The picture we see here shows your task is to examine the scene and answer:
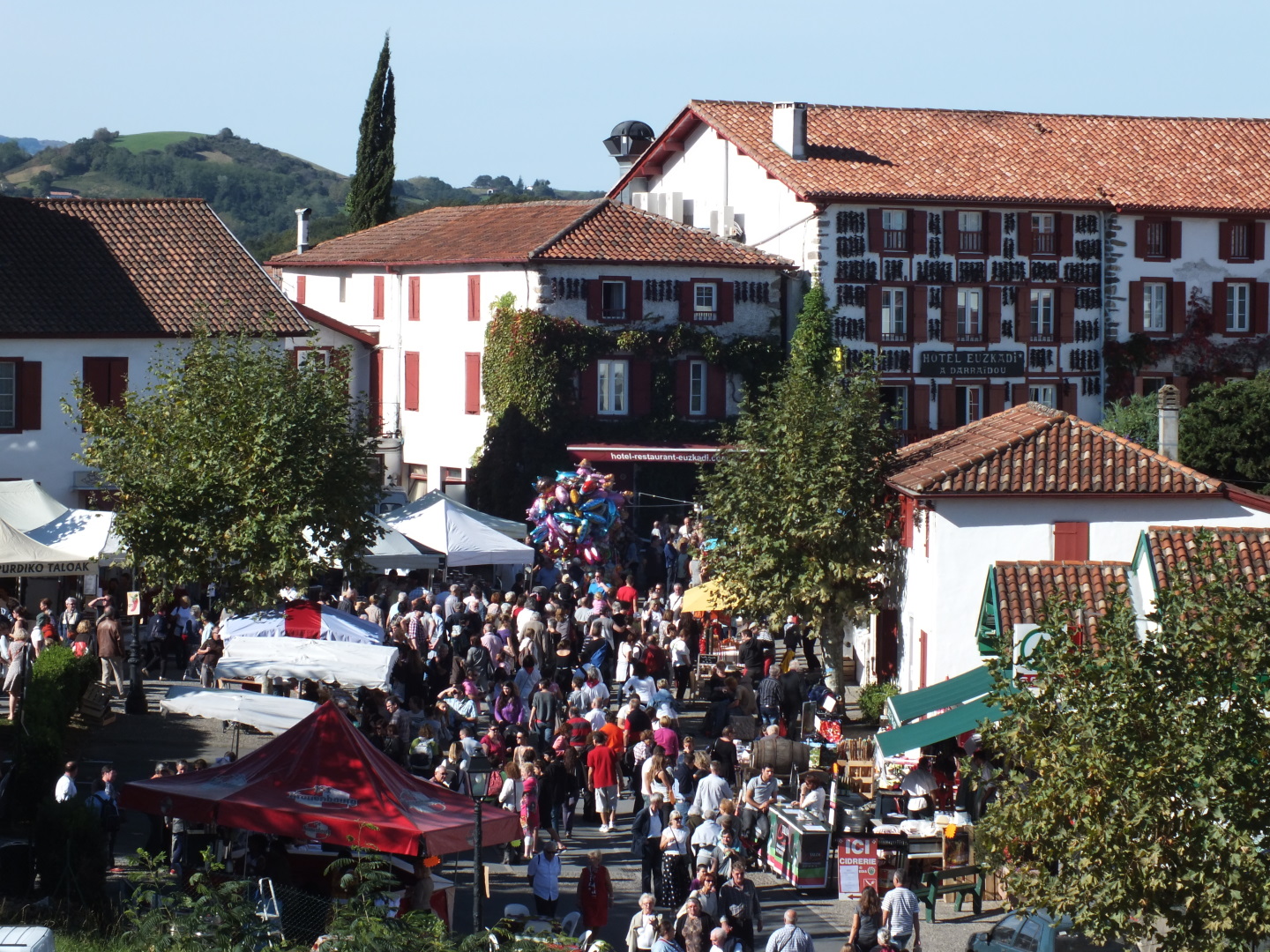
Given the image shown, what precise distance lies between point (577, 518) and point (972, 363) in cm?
1576

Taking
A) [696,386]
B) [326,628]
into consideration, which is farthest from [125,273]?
[326,628]

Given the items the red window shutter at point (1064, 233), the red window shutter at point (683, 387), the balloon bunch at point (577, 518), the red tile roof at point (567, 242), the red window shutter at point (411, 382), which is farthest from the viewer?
the red window shutter at point (1064, 233)

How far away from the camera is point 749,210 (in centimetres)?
5062

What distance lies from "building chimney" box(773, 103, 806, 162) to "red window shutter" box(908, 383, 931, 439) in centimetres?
660

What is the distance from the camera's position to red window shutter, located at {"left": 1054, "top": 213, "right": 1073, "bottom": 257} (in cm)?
5128

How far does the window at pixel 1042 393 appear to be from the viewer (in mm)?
51688

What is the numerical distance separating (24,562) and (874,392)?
13.3m

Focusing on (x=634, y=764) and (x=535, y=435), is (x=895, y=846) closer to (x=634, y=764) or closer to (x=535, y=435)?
(x=634, y=764)

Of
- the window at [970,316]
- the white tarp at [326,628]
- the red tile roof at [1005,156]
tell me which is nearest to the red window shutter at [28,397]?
the white tarp at [326,628]

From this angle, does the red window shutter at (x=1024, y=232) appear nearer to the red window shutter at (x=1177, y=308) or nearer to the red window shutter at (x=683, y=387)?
the red window shutter at (x=1177, y=308)

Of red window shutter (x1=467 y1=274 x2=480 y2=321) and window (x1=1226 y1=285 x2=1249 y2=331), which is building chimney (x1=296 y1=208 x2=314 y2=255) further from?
window (x1=1226 y1=285 x2=1249 y2=331)

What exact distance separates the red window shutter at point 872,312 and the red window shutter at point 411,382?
11618 millimetres

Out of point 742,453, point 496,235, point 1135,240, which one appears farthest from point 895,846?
point 1135,240

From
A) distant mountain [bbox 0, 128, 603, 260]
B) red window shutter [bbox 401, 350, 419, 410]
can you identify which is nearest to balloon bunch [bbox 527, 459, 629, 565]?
red window shutter [bbox 401, 350, 419, 410]
